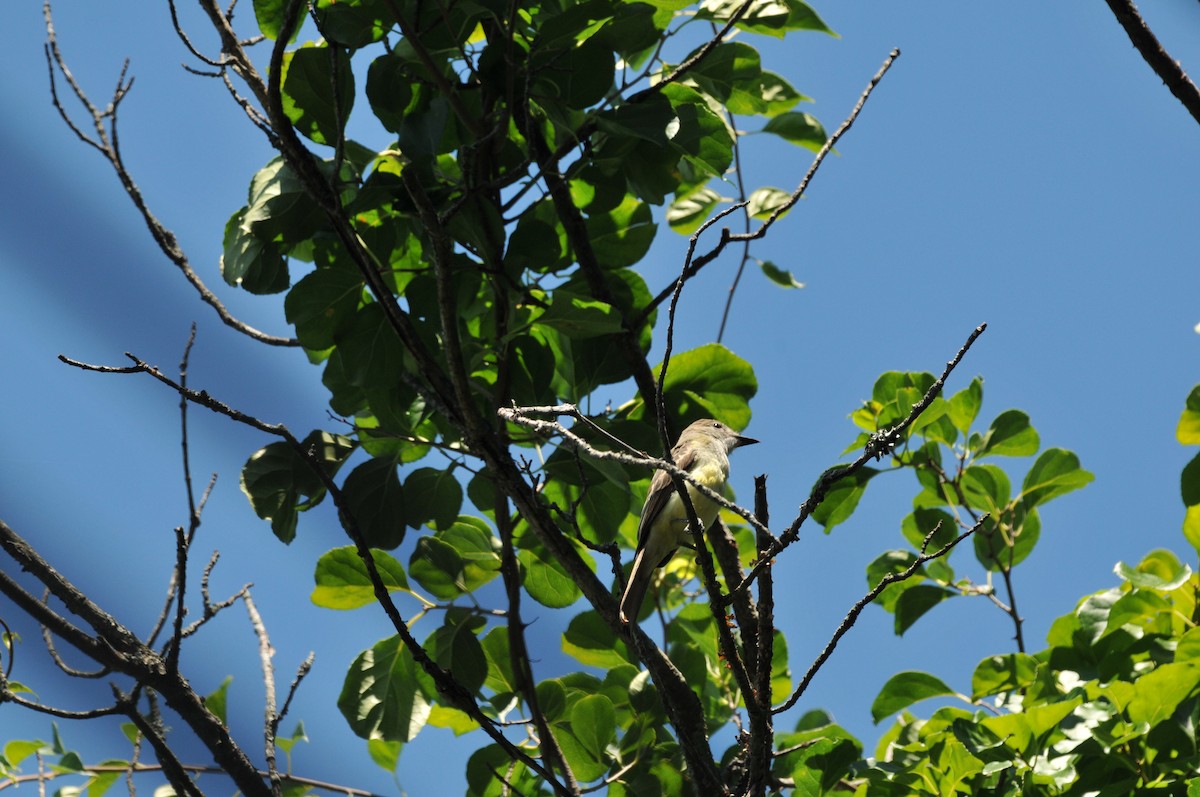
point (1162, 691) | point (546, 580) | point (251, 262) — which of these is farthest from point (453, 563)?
point (1162, 691)

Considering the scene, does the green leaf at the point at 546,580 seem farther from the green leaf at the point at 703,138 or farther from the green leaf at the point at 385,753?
the green leaf at the point at 703,138

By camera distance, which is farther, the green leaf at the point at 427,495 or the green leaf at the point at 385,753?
the green leaf at the point at 385,753

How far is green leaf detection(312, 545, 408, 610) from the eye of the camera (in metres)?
3.23

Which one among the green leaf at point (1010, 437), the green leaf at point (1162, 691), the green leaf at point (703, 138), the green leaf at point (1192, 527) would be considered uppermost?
the green leaf at point (703, 138)

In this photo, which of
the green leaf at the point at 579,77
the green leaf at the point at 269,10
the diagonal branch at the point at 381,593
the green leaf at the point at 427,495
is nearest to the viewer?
the diagonal branch at the point at 381,593

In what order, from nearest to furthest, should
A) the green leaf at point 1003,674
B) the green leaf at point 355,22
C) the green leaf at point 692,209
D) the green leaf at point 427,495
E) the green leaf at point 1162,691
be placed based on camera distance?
1. the green leaf at point 1162,691
2. the green leaf at point 355,22
3. the green leaf at point 1003,674
4. the green leaf at point 427,495
5. the green leaf at point 692,209

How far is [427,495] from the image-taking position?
3.40 m

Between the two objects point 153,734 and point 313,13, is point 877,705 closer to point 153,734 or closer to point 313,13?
point 153,734

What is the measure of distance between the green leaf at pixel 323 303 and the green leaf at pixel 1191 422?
7.78 feet

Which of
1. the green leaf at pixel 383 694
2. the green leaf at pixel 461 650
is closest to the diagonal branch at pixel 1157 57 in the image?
the green leaf at pixel 461 650

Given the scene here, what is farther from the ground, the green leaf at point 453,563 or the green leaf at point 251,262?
the green leaf at point 251,262

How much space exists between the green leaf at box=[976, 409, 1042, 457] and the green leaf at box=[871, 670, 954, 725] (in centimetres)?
78

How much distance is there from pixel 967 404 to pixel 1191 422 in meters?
0.72

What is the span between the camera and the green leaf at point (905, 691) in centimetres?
338
